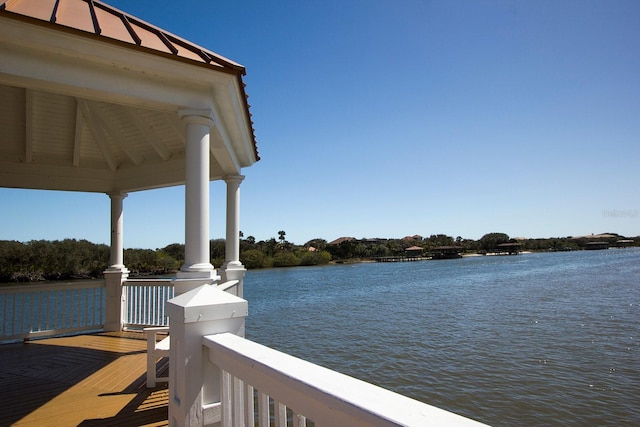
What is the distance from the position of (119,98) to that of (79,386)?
3.33m

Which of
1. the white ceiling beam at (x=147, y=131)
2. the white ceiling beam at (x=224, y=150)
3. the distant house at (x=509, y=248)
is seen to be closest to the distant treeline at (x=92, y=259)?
the white ceiling beam at (x=147, y=131)

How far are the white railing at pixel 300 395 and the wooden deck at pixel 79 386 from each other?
2246 millimetres

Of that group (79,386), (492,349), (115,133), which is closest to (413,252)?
(492,349)

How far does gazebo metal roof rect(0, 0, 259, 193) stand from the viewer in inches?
123

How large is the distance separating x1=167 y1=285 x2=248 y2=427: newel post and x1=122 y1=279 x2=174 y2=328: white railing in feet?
18.3

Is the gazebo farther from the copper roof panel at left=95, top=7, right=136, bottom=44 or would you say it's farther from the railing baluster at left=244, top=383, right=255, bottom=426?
the railing baluster at left=244, top=383, right=255, bottom=426

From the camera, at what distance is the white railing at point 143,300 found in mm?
7130

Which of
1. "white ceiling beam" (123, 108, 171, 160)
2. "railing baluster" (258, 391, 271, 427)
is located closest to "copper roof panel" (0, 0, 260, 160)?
"white ceiling beam" (123, 108, 171, 160)

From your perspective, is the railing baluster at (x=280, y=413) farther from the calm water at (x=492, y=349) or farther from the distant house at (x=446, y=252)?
the distant house at (x=446, y=252)

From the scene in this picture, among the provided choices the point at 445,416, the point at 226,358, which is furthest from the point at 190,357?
the point at 445,416

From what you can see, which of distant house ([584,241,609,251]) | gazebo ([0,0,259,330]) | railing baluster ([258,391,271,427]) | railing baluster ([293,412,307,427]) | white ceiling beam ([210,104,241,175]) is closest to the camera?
railing baluster ([293,412,307,427])

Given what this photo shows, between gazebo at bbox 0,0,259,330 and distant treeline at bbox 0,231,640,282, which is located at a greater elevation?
gazebo at bbox 0,0,259,330

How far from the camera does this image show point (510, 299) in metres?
20.1

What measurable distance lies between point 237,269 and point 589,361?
8.90m
